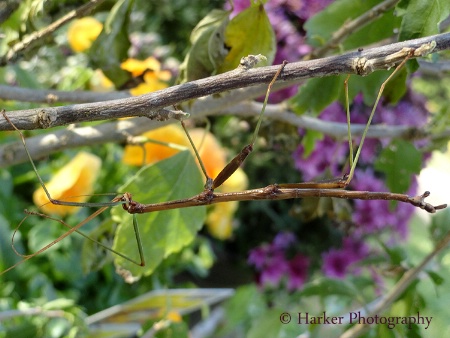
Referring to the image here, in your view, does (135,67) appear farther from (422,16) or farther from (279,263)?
(279,263)

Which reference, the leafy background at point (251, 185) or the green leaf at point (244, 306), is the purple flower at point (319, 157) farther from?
the green leaf at point (244, 306)

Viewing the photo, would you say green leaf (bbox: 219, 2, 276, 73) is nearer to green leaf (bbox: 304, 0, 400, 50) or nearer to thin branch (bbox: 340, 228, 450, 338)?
green leaf (bbox: 304, 0, 400, 50)

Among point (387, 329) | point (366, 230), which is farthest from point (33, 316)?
point (366, 230)

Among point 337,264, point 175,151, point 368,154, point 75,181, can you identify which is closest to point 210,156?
point 175,151

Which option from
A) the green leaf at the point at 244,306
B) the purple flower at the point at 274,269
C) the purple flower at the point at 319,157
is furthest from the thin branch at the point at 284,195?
the purple flower at the point at 274,269

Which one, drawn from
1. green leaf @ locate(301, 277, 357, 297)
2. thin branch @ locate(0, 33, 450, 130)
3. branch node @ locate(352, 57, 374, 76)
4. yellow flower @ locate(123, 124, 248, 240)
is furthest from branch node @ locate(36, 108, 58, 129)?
green leaf @ locate(301, 277, 357, 297)

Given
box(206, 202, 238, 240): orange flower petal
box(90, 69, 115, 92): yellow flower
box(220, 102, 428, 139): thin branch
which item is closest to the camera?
box(220, 102, 428, 139): thin branch

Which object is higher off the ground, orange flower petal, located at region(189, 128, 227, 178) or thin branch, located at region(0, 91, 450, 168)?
orange flower petal, located at region(189, 128, 227, 178)
